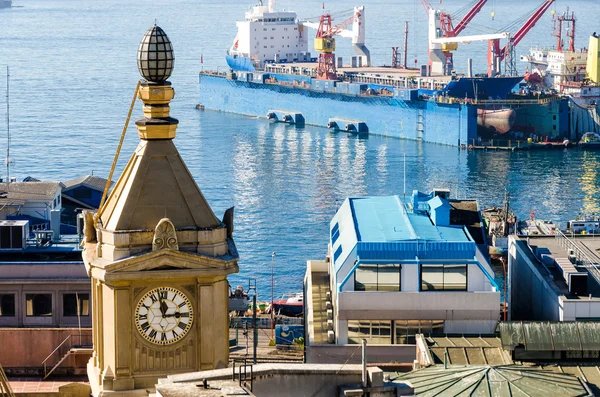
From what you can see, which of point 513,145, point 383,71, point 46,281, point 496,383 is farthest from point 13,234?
point 383,71

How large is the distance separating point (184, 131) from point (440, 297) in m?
97.4

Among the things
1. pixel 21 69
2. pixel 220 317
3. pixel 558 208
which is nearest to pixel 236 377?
pixel 220 317

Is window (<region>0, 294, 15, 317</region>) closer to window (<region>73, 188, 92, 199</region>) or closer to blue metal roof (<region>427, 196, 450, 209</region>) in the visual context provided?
blue metal roof (<region>427, 196, 450, 209</region>)

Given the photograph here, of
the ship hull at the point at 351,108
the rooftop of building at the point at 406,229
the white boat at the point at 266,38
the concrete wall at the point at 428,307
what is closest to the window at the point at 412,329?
the concrete wall at the point at 428,307

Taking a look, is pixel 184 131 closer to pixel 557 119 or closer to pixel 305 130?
pixel 305 130

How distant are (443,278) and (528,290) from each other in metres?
3.56

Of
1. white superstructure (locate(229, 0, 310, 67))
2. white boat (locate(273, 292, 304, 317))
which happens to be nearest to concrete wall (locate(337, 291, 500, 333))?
white boat (locate(273, 292, 304, 317))

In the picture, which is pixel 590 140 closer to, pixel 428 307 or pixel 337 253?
pixel 337 253

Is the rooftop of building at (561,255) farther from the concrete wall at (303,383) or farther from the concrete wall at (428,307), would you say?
the concrete wall at (303,383)

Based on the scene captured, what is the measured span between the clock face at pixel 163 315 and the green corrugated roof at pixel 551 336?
11.0m

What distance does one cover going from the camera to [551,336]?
79.6ft

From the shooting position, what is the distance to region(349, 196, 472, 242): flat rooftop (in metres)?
33.1

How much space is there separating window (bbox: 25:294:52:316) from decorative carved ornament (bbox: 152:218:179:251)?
44.1 feet

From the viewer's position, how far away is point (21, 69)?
595ft
